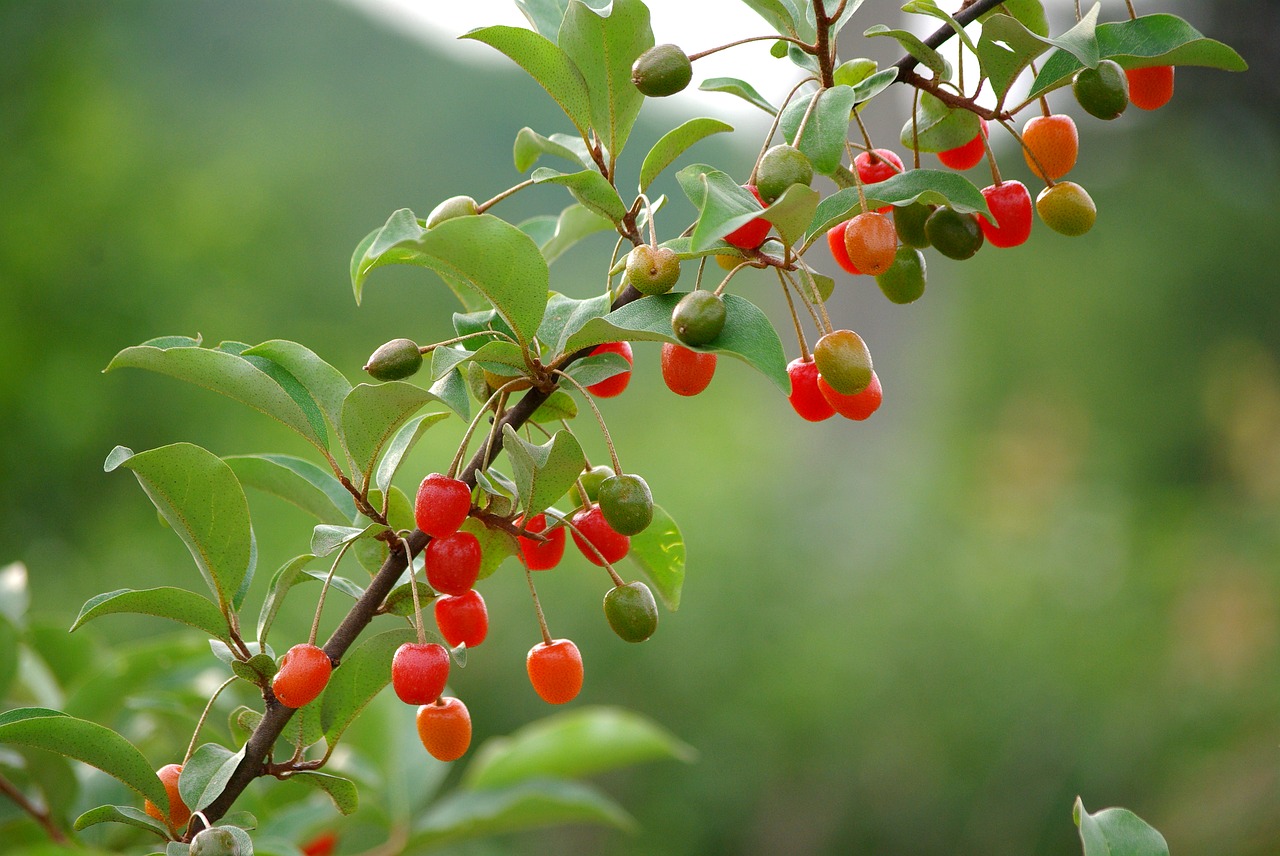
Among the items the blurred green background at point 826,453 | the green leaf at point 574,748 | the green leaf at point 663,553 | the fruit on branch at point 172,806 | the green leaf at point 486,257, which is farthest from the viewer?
the blurred green background at point 826,453

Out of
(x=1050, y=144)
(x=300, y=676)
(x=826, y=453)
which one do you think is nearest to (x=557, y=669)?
(x=300, y=676)

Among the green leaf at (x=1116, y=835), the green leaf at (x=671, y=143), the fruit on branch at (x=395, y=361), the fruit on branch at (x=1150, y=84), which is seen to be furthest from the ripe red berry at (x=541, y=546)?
the fruit on branch at (x=1150, y=84)

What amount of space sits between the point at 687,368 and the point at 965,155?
0.28 meters

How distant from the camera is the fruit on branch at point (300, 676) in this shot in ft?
1.93

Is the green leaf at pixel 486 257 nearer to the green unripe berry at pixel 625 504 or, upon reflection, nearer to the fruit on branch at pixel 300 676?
the green unripe berry at pixel 625 504

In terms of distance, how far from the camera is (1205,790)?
292 cm

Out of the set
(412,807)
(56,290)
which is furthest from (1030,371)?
(412,807)

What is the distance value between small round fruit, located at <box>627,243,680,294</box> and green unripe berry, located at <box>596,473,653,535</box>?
0.37 ft

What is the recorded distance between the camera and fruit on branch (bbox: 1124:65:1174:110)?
28.4 inches

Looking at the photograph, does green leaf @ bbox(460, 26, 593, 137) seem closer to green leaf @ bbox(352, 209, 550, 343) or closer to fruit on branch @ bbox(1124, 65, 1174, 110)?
green leaf @ bbox(352, 209, 550, 343)

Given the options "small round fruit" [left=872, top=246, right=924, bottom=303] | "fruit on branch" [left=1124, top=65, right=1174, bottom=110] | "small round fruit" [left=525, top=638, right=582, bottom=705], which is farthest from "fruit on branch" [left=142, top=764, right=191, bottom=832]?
"fruit on branch" [left=1124, top=65, right=1174, bottom=110]

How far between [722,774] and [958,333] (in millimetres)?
7230

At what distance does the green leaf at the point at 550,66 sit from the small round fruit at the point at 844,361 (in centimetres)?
21

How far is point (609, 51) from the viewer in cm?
65
